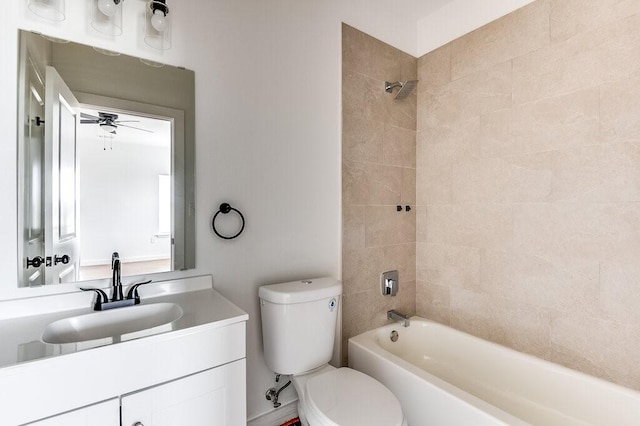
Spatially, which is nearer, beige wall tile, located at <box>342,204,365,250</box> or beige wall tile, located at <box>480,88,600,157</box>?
beige wall tile, located at <box>480,88,600,157</box>

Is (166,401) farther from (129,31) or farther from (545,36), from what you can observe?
(545,36)

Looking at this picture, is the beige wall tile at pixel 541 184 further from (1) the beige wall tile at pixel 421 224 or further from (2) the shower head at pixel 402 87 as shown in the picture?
(2) the shower head at pixel 402 87

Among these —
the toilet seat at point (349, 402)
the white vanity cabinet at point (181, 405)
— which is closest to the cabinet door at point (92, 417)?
the white vanity cabinet at point (181, 405)

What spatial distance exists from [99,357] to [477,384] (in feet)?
6.38

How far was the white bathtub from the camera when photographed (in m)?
1.37

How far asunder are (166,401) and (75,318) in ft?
1.51

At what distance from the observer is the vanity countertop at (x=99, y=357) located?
2.49ft

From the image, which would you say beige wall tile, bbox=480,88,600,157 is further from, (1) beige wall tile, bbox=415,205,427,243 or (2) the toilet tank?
(2) the toilet tank

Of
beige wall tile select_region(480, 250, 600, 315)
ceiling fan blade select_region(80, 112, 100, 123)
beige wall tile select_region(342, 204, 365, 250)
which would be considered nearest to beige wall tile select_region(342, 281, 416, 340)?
beige wall tile select_region(342, 204, 365, 250)

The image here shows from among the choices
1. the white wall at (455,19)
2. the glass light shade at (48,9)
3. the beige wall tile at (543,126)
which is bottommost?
the beige wall tile at (543,126)

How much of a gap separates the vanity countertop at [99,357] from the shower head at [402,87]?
174cm

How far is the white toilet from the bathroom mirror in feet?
1.57

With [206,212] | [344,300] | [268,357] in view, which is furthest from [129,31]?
[344,300]

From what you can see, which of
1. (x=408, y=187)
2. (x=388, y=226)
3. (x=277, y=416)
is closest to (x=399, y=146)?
(x=408, y=187)
